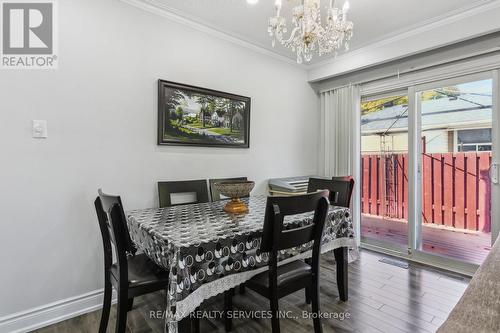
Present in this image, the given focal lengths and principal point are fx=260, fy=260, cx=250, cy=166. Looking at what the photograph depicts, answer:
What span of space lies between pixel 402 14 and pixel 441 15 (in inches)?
14.6

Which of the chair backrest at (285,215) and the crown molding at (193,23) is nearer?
the chair backrest at (285,215)

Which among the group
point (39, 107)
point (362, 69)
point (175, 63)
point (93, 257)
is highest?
point (362, 69)

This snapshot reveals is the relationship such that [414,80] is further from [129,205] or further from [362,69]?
[129,205]

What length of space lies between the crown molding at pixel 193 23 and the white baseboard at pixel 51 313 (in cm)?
241

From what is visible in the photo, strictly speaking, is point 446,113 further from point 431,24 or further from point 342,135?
point 342,135

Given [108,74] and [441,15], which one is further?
[441,15]

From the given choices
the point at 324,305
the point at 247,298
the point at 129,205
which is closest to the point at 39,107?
the point at 129,205

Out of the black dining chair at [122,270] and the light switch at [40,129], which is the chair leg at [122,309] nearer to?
the black dining chair at [122,270]

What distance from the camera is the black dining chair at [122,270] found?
1316 millimetres

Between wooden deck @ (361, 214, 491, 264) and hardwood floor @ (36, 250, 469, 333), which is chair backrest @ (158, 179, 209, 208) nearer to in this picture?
hardwood floor @ (36, 250, 469, 333)

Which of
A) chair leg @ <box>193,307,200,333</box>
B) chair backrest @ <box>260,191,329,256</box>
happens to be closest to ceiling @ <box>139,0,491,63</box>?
chair backrest @ <box>260,191,329,256</box>

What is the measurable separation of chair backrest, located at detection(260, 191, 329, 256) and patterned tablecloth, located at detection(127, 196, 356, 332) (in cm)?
11

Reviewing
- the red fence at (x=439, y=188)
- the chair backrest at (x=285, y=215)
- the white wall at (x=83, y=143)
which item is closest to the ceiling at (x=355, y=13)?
the white wall at (x=83, y=143)

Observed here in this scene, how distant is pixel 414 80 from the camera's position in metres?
2.97
